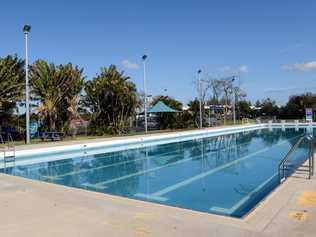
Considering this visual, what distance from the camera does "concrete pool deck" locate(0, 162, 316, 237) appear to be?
4883 mm

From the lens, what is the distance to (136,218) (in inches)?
219

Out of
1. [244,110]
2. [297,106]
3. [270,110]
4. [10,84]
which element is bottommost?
[270,110]

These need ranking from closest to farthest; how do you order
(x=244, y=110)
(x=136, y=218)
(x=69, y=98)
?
(x=136, y=218) < (x=69, y=98) < (x=244, y=110)

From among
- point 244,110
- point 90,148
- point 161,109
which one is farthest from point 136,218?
point 244,110

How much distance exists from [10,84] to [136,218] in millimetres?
16417

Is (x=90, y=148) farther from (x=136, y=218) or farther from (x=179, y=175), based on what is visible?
(x=136, y=218)

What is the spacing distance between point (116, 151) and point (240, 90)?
1696 inches

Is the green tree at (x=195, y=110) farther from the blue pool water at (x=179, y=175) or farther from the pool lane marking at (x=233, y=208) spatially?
the pool lane marking at (x=233, y=208)

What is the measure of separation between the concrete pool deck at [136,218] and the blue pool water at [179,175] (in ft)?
5.27

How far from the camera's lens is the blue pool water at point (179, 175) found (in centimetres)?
865

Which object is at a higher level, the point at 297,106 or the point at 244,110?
the point at 297,106

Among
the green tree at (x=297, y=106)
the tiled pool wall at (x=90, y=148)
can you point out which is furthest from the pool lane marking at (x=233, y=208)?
the green tree at (x=297, y=106)

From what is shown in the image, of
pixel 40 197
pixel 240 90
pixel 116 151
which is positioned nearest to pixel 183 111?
pixel 116 151

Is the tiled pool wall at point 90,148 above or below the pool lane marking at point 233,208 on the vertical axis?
above
